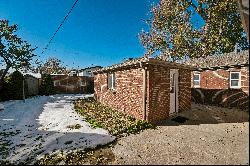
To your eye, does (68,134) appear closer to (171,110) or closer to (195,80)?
(171,110)

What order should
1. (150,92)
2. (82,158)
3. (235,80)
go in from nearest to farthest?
(82,158)
(150,92)
(235,80)

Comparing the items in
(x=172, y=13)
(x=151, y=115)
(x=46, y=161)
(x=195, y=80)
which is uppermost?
(x=172, y=13)

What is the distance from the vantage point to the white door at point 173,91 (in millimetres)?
12688

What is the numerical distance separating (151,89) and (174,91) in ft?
8.63

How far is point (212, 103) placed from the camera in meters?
18.4

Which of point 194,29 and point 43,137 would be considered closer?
point 43,137

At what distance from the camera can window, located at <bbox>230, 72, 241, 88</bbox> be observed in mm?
16450

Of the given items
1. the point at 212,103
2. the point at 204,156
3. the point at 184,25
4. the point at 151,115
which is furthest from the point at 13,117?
the point at 184,25

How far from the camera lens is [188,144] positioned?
7.86 metres

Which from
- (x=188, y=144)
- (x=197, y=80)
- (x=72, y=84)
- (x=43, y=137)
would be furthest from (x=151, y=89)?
(x=72, y=84)

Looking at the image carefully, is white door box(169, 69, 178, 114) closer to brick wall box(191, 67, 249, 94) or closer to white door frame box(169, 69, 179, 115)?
white door frame box(169, 69, 179, 115)

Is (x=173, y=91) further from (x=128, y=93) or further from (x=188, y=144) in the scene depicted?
(x=188, y=144)

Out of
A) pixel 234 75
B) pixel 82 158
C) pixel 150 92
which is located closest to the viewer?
pixel 82 158

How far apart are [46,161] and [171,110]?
7847mm
